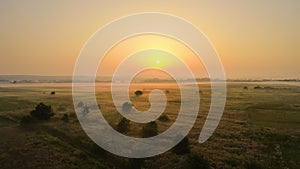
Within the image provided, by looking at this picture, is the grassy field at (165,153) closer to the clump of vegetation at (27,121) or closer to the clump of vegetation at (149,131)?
the clump of vegetation at (27,121)

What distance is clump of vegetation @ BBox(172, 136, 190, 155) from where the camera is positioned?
96.5 feet

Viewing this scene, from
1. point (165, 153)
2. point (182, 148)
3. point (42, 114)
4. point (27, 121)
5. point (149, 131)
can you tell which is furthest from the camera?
point (42, 114)

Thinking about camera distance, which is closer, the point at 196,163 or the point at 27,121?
the point at 196,163

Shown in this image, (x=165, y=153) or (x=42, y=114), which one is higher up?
(x=42, y=114)

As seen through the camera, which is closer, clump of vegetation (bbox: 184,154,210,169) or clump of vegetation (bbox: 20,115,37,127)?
clump of vegetation (bbox: 184,154,210,169)

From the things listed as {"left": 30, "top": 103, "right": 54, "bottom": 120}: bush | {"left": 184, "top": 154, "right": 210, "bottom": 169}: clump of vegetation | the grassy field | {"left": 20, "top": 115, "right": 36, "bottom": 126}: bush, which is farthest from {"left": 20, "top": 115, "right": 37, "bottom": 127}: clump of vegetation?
{"left": 184, "top": 154, "right": 210, "bottom": 169}: clump of vegetation

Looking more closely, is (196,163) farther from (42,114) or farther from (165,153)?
(42,114)

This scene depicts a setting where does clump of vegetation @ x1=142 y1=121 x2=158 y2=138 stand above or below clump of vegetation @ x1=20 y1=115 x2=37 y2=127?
below

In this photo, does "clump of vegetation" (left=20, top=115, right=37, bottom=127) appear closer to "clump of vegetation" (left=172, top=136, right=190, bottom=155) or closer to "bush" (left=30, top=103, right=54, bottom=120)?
"bush" (left=30, top=103, right=54, bottom=120)

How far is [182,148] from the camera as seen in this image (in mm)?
29875

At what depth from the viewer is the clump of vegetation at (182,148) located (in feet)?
96.5

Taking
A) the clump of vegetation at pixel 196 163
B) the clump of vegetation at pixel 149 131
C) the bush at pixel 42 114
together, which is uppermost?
the bush at pixel 42 114

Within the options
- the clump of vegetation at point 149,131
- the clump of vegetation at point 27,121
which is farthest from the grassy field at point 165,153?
the clump of vegetation at point 149,131

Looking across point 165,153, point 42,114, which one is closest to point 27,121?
point 42,114
